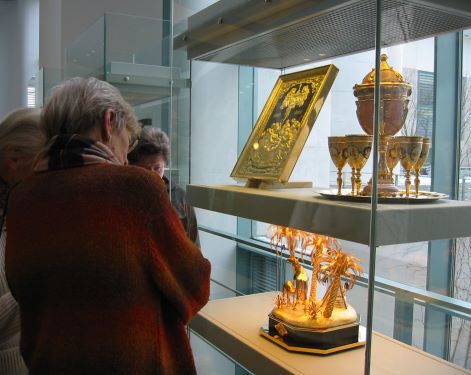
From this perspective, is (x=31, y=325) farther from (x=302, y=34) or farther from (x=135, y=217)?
(x=302, y=34)

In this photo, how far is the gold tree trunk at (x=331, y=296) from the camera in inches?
53.1

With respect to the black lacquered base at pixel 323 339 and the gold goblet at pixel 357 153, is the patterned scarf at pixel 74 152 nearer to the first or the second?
the gold goblet at pixel 357 153

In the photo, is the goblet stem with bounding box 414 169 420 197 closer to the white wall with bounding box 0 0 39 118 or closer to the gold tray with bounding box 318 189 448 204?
the gold tray with bounding box 318 189 448 204

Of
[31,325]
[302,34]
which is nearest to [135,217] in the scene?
[31,325]

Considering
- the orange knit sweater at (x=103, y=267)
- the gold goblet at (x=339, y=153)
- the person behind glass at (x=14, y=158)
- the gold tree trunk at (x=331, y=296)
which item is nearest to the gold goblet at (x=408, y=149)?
the gold goblet at (x=339, y=153)

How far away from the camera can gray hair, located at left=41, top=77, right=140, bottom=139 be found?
1108 millimetres

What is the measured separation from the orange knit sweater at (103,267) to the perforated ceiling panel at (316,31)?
1.89 feet

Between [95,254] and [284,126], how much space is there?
725 millimetres

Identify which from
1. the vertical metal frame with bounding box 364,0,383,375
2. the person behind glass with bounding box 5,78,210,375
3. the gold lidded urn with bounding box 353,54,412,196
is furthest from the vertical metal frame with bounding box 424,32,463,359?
the person behind glass with bounding box 5,78,210,375

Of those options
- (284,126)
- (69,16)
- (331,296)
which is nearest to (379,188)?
(331,296)

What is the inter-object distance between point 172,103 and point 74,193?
0.98 metres

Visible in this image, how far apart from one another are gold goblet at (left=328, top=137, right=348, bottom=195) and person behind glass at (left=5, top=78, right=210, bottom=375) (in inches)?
14.9

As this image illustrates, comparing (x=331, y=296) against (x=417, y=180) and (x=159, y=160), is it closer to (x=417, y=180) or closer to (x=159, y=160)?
(x=417, y=180)

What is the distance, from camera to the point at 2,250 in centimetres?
144
